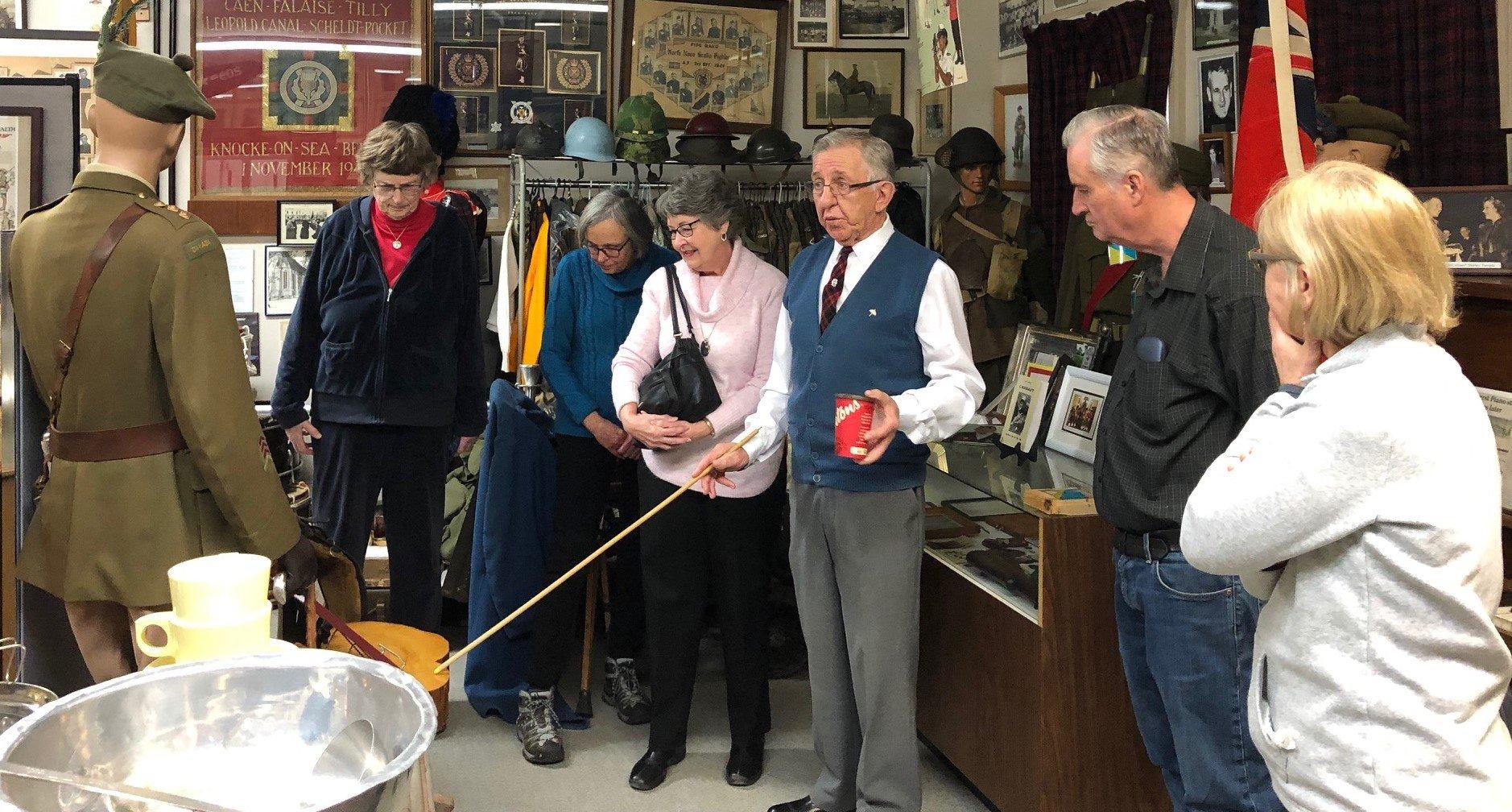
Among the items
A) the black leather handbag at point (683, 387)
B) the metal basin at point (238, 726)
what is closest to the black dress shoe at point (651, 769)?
the black leather handbag at point (683, 387)

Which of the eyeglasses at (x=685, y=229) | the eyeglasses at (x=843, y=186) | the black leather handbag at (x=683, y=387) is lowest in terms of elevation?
the black leather handbag at (x=683, y=387)

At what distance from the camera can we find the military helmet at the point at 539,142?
518cm

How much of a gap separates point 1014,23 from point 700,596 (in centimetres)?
320

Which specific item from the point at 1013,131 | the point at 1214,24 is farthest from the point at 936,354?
the point at 1013,131

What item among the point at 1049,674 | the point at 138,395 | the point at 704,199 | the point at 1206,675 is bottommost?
the point at 1049,674

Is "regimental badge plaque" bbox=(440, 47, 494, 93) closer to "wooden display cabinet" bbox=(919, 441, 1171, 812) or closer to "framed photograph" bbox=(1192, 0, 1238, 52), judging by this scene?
"framed photograph" bbox=(1192, 0, 1238, 52)

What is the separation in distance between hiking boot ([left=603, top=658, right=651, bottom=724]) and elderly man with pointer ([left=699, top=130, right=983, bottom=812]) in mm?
1086

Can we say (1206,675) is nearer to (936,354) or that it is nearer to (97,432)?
(936,354)

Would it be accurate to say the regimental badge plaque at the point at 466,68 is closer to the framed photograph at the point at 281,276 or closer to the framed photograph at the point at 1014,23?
the framed photograph at the point at 281,276

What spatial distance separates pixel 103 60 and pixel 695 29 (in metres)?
3.95

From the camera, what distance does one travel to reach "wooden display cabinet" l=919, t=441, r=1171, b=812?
290 centimetres

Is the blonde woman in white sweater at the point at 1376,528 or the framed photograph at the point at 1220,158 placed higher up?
the framed photograph at the point at 1220,158

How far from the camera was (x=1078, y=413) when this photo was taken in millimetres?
3475

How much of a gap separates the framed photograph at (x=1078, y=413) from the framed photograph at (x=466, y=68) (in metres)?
3.30
